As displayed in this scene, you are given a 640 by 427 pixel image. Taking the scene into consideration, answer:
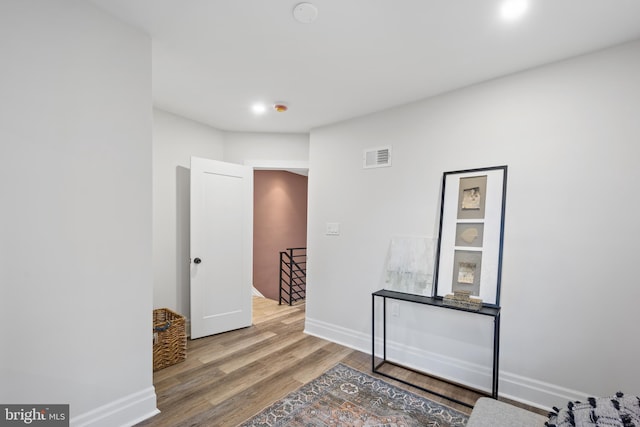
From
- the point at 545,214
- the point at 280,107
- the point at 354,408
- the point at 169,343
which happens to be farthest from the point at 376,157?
the point at 169,343

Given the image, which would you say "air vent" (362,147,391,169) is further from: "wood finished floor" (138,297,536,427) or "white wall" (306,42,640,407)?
"wood finished floor" (138,297,536,427)

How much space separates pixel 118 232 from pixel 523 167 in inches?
112

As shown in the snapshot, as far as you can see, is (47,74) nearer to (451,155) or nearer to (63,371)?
(63,371)

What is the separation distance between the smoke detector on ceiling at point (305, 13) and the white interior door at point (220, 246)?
2.15 meters

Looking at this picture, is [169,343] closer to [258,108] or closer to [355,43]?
[258,108]

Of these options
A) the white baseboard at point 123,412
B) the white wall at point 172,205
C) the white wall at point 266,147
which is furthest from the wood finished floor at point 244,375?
the white wall at point 266,147

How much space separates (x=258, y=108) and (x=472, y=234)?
7.81 feet

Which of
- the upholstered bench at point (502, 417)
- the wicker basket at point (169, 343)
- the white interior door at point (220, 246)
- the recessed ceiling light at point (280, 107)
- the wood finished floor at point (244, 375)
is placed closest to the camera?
the upholstered bench at point (502, 417)

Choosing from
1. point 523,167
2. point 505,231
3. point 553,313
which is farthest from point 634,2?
point 553,313

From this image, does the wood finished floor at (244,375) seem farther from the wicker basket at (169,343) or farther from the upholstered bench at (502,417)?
the upholstered bench at (502,417)

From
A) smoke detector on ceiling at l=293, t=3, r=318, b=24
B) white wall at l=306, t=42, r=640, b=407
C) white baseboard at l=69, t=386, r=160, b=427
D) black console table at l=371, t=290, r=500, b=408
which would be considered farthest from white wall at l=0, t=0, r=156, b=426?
white wall at l=306, t=42, r=640, b=407

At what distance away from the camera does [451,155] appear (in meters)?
2.60

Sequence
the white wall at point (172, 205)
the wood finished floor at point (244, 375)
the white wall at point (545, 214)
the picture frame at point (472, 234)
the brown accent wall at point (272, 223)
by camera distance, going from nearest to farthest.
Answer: the white wall at point (545, 214) → the wood finished floor at point (244, 375) → the picture frame at point (472, 234) → the white wall at point (172, 205) → the brown accent wall at point (272, 223)

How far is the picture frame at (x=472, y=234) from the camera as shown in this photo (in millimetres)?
2293
